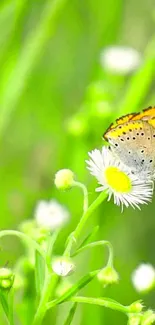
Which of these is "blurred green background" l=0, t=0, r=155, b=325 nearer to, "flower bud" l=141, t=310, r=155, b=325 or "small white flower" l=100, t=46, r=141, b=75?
"small white flower" l=100, t=46, r=141, b=75

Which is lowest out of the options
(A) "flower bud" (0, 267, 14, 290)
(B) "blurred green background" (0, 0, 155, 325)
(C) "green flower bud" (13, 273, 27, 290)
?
(A) "flower bud" (0, 267, 14, 290)

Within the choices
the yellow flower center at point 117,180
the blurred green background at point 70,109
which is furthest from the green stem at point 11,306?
the blurred green background at point 70,109

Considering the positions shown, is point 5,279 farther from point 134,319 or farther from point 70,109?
point 70,109

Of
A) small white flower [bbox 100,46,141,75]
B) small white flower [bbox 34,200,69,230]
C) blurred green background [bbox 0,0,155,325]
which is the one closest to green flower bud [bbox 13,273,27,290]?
small white flower [bbox 34,200,69,230]

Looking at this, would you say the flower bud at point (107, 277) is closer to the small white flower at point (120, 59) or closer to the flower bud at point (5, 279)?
the flower bud at point (5, 279)

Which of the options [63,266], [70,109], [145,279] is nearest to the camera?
[63,266]

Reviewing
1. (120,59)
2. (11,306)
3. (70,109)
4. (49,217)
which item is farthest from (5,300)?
(70,109)

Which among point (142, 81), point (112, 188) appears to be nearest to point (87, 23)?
point (142, 81)
